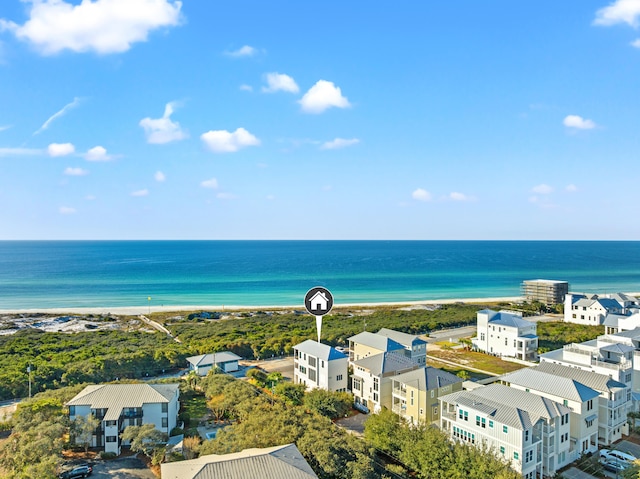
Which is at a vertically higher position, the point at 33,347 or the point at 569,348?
the point at 569,348

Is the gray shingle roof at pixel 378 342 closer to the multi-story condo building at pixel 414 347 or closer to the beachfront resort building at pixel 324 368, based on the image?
the multi-story condo building at pixel 414 347

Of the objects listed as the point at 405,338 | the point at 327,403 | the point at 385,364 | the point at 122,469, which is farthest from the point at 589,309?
the point at 122,469

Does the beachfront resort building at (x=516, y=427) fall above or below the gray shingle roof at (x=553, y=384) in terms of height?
below

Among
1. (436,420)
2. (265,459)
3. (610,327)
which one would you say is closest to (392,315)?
(610,327)

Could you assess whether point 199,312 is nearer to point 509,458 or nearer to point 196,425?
point 196,425

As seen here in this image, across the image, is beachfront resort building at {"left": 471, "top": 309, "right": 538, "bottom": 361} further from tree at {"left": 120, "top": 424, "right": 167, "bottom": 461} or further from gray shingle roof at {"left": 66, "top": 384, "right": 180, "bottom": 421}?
tree at {"left": 120, "top": 424, "right": 167, "bottom": 461}

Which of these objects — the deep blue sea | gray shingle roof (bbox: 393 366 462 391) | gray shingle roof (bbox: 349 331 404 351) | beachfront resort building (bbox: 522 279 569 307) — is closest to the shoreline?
the deep blue sea

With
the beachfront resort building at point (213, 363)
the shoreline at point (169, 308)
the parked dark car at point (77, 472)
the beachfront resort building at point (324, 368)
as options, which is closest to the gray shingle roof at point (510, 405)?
the beachfront resort building at point (324, 368)
